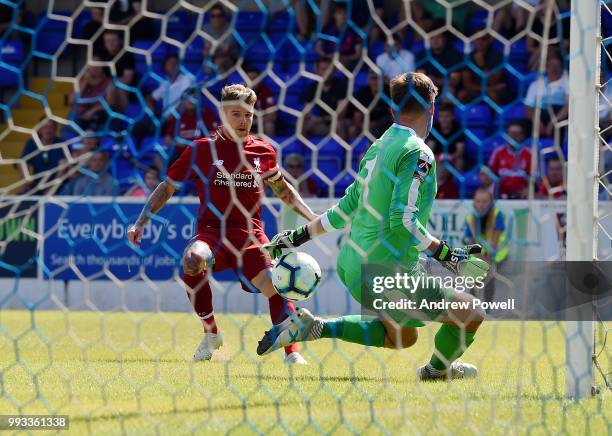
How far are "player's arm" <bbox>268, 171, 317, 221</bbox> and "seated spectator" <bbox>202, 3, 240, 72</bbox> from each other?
271cm

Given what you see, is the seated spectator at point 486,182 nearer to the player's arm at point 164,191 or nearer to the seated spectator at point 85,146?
the player's arm at point 164,191

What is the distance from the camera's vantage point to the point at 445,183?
10.3 m

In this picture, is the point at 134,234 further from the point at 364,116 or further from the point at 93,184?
the point at 93,184

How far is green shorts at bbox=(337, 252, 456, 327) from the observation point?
5.15m

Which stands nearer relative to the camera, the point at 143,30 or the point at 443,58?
the point at 443,58

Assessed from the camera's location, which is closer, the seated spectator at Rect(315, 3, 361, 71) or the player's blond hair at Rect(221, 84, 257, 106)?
the player's blond hair at Rect(221, 84, 257, 106)

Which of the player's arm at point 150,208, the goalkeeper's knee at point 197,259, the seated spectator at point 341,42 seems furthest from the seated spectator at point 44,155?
the goalkeeper's knee at point 197,259

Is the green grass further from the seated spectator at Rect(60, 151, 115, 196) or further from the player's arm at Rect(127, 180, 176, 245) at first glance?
the seated spectator at Rect(60, 151, 115, 196)

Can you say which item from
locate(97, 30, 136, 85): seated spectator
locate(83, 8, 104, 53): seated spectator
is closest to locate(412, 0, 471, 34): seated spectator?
locate(97, 30, 136, 85): seated spectator

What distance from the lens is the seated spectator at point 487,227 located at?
9918 mm

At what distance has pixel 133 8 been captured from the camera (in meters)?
12.6

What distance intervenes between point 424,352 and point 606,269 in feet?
5.31

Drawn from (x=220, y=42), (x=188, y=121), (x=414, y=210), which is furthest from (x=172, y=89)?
(x=414, y=210)

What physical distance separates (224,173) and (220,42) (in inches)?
117
